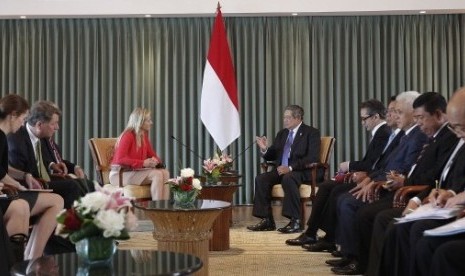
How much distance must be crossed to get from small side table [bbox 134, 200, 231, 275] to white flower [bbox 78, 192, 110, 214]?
1951mm

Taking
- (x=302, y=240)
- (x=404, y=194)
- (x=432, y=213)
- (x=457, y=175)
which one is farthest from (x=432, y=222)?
(x=302, y=240)

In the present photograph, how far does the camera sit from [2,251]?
366 cm

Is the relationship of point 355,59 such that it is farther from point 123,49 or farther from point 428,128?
point 428,128

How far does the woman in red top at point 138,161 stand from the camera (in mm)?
7062

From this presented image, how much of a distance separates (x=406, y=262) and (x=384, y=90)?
245 inches

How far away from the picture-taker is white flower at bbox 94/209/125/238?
97.2 inches

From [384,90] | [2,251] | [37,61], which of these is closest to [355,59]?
[384,90]

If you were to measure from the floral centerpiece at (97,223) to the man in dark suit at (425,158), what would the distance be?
2319 mm

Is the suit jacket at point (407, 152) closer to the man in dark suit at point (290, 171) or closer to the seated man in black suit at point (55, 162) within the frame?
the man in dark suit at point (290, 171)

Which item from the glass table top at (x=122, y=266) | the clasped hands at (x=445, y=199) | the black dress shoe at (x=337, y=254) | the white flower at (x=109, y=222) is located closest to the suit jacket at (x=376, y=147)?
the black dress shoe at (x=337, y=254)

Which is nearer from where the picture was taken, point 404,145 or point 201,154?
point 404,145

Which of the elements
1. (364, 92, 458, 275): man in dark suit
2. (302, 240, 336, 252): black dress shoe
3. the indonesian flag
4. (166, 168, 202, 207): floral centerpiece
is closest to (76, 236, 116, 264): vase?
(364, 92, 458, 275): man in dark suit

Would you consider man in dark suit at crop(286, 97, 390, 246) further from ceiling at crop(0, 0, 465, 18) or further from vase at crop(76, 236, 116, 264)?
vase at crop(76, 236, 116, 264)

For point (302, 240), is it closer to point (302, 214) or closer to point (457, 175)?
point (302, 214)
